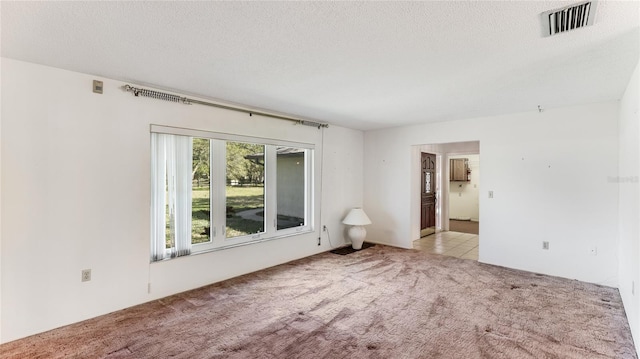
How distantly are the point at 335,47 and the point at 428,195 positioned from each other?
18.6 feet

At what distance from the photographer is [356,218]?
5.58 m

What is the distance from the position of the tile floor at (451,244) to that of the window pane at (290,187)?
2.46 metres

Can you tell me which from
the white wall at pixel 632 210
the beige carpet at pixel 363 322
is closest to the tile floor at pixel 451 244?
the beige carpet at pixel 363 322

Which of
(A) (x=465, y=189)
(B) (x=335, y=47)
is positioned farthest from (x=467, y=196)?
(B) (x=335, y=47)

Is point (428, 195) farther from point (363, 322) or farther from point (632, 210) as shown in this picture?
point (363, 322)

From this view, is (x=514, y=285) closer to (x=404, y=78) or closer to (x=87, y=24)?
(x=404, y=78)

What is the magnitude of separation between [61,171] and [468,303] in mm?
4191

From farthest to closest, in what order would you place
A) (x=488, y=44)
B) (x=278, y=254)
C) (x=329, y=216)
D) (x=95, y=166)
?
(x=329, y=216) → (x=278, y=254) → (x=95, y=166) → (x=488, y=44)

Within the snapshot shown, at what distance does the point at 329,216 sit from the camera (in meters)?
5.58

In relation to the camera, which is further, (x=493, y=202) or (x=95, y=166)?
(x=493, y=202)

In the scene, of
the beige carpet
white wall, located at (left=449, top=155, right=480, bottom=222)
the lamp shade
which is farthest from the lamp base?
white wall, located at (left=449, top=155, right=480, bottom=222)

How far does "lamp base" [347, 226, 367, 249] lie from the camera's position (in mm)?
5586

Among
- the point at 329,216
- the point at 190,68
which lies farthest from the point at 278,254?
the point at 190,68

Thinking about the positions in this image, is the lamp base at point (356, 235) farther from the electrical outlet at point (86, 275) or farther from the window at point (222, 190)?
the electrical outlet at point (86, 275)
